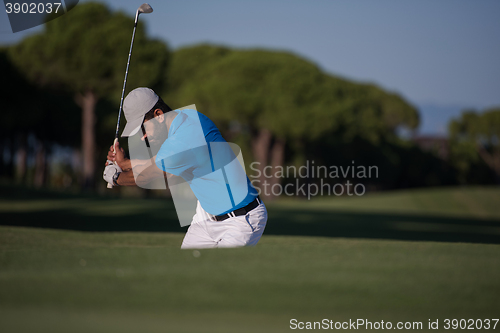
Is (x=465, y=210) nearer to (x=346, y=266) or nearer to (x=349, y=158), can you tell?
(x=349, y=158)

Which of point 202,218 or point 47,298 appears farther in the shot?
point 202,218

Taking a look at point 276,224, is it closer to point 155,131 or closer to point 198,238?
point 198,238

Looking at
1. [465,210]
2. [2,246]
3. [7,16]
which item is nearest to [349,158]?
[465,210]

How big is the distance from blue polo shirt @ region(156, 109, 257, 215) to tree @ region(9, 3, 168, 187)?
1053 inches

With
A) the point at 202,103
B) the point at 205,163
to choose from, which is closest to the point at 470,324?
the point at 205,163

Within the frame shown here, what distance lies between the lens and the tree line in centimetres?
3077

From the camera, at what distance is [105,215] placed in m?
19.3

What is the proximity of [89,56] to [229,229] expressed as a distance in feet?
89.8

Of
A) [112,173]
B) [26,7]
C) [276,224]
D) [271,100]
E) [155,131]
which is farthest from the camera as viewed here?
[271,100]

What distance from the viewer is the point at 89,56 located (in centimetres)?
3033

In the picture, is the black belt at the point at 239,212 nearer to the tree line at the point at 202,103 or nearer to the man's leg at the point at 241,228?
the man's leg at the point at 241,228

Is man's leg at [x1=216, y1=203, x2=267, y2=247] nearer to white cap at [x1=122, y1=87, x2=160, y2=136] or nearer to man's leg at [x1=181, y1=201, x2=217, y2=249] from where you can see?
man's leg at [x1=181, y1=201, x2=217, y2=249]

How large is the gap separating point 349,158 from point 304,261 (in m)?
50.7

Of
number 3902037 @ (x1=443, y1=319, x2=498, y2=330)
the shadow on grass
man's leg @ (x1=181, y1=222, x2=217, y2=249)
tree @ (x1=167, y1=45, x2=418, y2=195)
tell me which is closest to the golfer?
man's leg @ (x1=181, y1=222, x2=217, y2=249)
